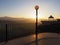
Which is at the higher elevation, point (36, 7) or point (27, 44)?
point (36, 7)

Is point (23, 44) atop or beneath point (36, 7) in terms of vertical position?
beneath

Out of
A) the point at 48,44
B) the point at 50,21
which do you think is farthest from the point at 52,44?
the point at 50,21

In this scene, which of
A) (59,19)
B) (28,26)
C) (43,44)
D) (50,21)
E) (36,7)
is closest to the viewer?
(36,7)

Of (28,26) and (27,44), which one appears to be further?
(28,26)

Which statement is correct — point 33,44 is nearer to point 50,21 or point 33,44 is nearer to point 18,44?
point 18,44

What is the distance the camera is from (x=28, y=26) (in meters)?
34.5

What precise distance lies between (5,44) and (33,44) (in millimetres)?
2109

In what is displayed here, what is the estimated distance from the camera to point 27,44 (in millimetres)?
12320

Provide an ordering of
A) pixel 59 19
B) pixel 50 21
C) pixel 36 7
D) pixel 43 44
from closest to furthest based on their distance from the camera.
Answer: pixel 36 7 < pixel 43 44 < pixel 50 21 < pixel 59 19

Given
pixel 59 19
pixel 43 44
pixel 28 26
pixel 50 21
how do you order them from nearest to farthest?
pixel 43 44 < pixel 28 26 < pixel 50 21 < pixel 59 19

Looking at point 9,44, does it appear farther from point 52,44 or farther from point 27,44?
point 52,44

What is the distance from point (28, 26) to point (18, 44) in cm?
2230

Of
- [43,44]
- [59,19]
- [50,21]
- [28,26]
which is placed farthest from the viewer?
[59,19]

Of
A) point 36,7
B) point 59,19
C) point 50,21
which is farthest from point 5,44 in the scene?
point 59,19
